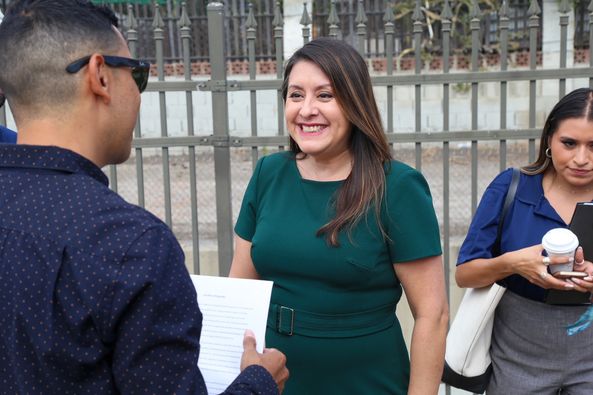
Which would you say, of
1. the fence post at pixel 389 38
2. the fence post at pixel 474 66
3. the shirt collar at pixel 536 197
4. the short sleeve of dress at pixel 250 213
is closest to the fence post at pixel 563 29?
the fence post at pixel 474 66

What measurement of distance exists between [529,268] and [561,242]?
14cm

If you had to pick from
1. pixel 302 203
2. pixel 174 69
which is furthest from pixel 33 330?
pixel 174 69

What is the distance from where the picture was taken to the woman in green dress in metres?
2.10

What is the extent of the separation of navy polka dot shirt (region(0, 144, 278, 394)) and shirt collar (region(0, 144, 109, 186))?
31 mm

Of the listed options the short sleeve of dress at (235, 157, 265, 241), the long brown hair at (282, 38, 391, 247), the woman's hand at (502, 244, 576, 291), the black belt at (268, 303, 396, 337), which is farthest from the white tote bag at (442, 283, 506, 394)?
the short sleeve of dress at (235, 157, 265, 241)

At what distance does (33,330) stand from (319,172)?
1240mm

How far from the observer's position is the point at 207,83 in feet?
12.1

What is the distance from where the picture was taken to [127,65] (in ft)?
4.42

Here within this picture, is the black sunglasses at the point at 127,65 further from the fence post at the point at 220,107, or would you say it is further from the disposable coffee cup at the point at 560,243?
the fence post at the point at 220,107

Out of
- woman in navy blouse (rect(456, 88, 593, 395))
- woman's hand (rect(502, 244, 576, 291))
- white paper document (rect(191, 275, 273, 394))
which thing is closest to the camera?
white paper document (rect(191, 275, 273, 394))

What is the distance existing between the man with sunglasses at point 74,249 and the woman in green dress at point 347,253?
91cm

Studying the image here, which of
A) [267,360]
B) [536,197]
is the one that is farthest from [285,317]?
[536,197]

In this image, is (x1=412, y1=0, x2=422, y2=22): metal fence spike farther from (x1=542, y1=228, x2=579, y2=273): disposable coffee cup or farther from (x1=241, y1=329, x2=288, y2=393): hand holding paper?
(x1=241, y1=329, x2=288, y2=393): hand holding paper

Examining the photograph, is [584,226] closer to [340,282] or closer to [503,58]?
[340,282]
